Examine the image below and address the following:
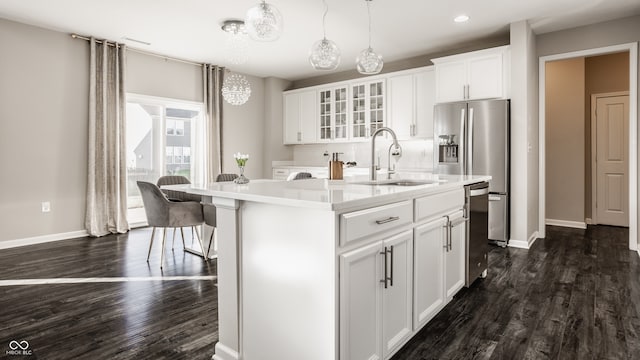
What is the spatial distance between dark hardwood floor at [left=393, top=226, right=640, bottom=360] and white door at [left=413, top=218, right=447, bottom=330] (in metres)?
0.13

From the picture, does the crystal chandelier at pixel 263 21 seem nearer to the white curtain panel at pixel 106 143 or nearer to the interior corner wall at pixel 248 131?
the white curtain panel at pixel 106 143

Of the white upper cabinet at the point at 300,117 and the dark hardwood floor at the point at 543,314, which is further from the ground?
the white upper cabinet at the point at 300,117

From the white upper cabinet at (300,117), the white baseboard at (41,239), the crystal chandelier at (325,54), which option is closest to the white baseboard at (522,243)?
the crystal chandelier at (325,54)

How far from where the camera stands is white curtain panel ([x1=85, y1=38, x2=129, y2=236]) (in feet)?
16.2

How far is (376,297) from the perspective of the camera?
170 centimetres

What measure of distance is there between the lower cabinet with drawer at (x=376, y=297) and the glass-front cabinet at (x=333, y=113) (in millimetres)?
4742

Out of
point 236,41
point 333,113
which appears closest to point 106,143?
point 236,41

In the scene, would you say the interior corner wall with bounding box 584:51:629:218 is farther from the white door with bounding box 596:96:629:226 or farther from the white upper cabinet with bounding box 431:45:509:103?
the white upper cabinet with bounding box 431:45:509:103

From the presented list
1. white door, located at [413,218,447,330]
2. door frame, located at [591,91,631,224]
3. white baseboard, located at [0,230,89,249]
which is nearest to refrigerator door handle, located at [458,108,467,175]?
white door, located at [413,218,447,330]

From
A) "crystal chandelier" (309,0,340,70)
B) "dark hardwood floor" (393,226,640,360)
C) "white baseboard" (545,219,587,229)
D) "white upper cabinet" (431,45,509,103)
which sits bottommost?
"dark hardwood floor" (393,226,640,360)

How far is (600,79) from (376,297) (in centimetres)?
598

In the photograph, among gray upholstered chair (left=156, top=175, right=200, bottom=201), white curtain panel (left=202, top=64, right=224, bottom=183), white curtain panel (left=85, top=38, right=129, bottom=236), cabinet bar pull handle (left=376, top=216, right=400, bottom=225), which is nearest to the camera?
cabinet bar pull handle (left=376, top=216, right=400, bottom=225)

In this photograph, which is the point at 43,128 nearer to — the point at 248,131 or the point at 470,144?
the point at 248,131

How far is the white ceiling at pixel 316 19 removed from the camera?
3863mm
